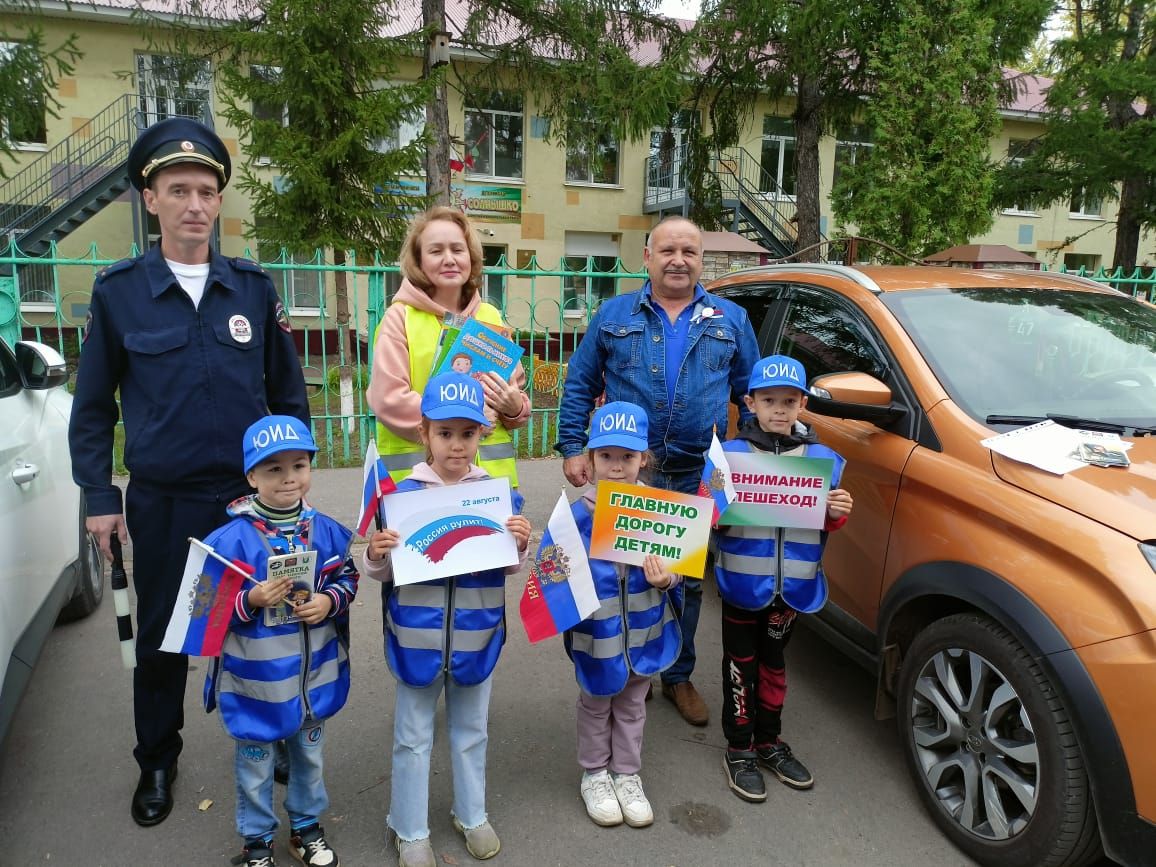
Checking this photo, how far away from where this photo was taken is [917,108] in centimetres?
885

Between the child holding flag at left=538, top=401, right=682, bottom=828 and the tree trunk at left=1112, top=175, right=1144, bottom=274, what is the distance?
617 inches

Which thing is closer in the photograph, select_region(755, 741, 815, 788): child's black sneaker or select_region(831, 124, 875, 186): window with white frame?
select_region(755, 741, 815, 788): child's black sneaker

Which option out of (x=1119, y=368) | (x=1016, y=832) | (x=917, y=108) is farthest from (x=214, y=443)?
(x=917, y=108)

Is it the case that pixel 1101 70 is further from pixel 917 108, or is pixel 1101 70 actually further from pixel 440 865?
pixel 440 865

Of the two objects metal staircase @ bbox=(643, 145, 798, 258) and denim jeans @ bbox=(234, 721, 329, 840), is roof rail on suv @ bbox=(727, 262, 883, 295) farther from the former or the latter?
metal staircase @ bbox=(643, 145, 798, 258)

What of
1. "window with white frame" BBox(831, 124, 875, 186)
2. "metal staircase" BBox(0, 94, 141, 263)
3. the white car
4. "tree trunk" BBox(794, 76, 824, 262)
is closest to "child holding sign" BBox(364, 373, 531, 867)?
the white car

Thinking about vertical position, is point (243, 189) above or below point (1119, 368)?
above

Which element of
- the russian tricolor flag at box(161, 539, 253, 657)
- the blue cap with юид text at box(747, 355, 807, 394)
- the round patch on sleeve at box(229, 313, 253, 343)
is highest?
the round patch on sleeve at box(229, 313, 253, 343)

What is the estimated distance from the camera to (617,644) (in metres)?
2.54

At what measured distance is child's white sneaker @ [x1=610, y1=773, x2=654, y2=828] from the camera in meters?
2.63

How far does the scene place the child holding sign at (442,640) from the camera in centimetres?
230

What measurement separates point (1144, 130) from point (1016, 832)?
1504 cm

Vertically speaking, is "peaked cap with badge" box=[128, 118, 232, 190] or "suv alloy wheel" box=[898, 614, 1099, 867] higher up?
"peaked cap with badge" box=[128, 118, 232, 190]

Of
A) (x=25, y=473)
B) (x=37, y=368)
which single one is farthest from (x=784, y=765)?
(x=37, y=368)
